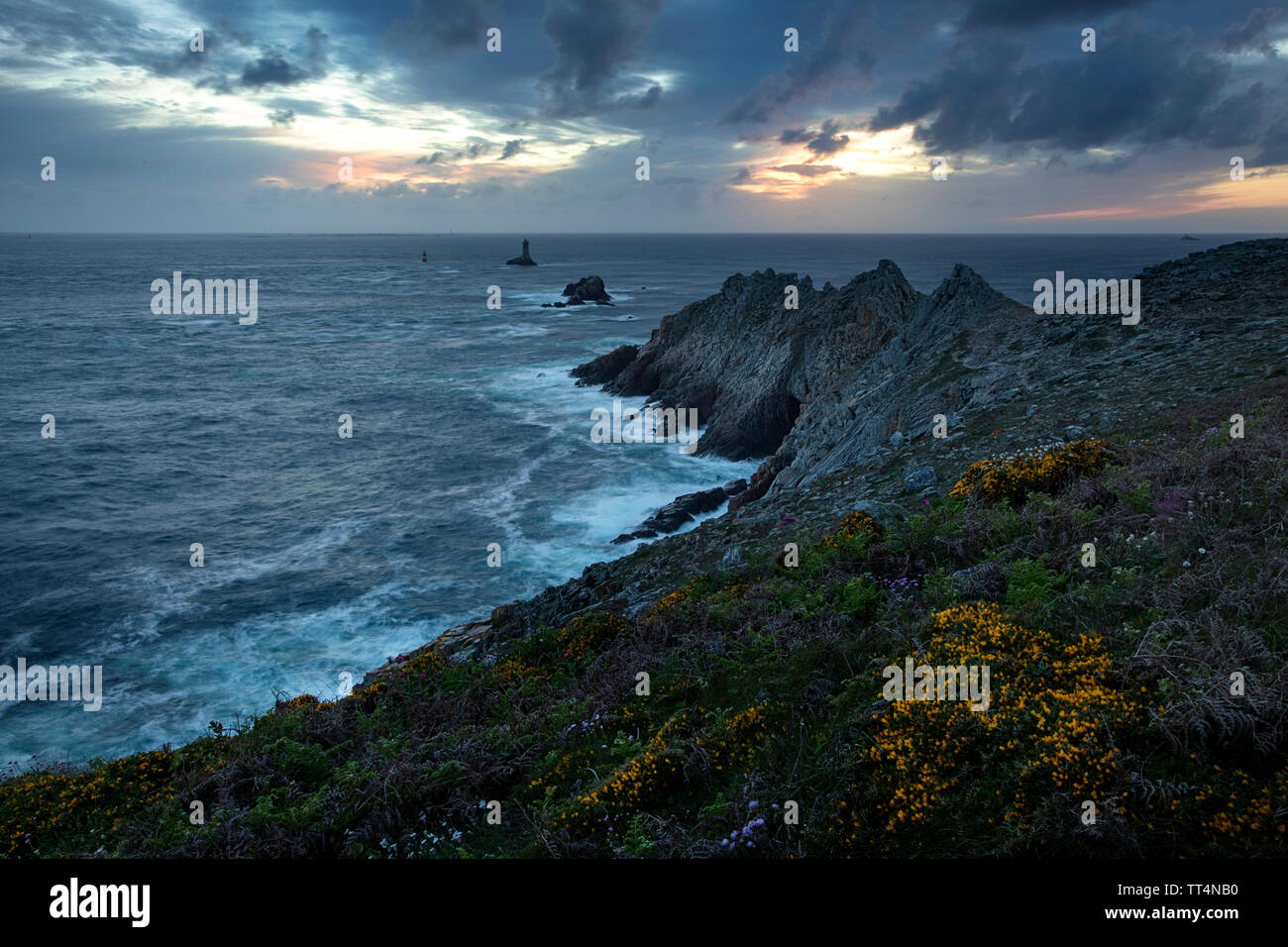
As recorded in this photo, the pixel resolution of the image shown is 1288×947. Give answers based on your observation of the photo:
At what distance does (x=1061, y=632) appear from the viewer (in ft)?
22.8

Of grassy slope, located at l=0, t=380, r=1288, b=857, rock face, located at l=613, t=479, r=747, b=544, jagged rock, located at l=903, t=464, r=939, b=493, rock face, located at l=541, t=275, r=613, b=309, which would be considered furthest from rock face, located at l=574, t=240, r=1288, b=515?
rock face, located at l=541, t=275, r=613, b=309

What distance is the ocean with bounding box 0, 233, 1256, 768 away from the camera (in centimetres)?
2070

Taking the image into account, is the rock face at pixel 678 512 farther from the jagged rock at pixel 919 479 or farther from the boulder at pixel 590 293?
the boulder at pixel 590 293

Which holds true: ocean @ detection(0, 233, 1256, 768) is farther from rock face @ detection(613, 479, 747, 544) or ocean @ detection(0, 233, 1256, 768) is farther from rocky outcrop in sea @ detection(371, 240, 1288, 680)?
rocky outcrop in sea @ detection(371, 240, 1288, 680)

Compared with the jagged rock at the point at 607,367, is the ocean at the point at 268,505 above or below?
below

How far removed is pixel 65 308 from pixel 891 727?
419 ft

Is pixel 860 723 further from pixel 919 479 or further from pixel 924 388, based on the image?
pixel 924 388

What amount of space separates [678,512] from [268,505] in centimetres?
1937

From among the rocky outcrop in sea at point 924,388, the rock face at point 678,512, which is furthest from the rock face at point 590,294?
the rock face at point 678,512

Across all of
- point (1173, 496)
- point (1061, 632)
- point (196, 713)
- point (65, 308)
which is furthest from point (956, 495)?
point (65, 308)

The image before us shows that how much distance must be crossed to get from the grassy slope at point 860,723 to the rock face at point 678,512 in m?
15.7

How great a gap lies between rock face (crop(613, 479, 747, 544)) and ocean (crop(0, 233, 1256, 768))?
1.09 meters

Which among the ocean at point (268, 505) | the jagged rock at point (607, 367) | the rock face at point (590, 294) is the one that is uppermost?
the rock face at point (590, 294)

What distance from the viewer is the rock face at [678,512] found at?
2703 cm
